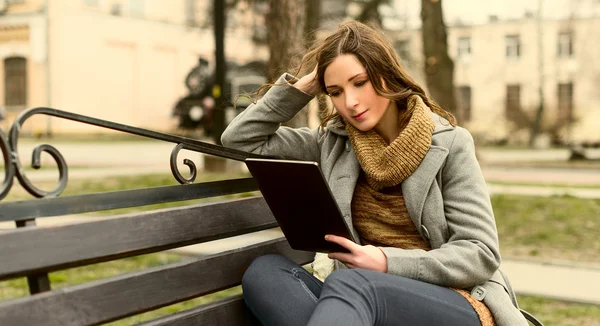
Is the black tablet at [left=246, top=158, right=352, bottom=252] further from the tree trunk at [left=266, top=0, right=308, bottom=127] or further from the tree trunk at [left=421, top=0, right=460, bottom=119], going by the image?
the tree trunk at [left=421, top=0, right=460, bottom=119]

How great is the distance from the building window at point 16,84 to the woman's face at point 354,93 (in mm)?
27382

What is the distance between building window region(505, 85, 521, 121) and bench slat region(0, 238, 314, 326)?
26850 millimetres

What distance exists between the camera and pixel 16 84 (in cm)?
2825

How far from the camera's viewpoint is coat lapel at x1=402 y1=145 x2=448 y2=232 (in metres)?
2.34

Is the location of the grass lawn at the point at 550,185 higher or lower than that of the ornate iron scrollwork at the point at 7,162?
lower

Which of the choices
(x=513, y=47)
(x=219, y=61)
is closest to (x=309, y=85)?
(x=219, y=61)

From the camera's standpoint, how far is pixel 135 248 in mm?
1997

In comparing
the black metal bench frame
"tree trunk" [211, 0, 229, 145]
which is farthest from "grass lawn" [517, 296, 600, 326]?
"tree trunk" [211, 0, 229, 145]

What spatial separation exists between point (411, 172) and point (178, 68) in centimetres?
3000

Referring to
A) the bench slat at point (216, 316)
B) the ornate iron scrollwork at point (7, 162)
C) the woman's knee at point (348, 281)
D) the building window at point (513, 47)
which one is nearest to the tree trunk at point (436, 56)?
the bench slat at point (216, 316)

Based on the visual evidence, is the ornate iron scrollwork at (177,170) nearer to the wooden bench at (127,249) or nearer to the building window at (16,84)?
the wooden bench at (127,249)

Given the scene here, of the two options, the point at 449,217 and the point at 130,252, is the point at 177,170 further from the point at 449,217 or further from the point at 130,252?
the point at 449,217

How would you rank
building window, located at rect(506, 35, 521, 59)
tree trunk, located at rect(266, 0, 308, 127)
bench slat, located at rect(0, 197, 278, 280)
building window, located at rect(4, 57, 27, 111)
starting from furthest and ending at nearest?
building window, located at rect(506, 35, 521, 59) → building window, located at rect(4, 57, 27, 111) → tree trunk, located at rect(266, 0, 308, 127) → bench slat, located at rect(0, 197, 278, 280)

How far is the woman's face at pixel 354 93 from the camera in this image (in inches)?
94.9
